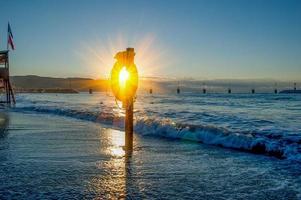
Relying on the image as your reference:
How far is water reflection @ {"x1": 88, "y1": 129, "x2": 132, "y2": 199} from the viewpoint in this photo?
5155mm

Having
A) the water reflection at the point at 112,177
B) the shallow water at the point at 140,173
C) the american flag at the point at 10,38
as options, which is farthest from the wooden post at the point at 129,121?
the american flag at the point at 10,38

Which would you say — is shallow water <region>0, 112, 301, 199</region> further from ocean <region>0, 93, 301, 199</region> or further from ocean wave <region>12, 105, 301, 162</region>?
ocean wave <region>12, 105, 301, 162</region>

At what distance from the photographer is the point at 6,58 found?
34.5m

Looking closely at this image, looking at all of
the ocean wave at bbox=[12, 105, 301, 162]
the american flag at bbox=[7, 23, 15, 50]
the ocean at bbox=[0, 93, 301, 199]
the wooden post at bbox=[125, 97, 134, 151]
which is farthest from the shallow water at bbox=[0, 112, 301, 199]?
the american flag at bbox=[7, 23, 15, 50]

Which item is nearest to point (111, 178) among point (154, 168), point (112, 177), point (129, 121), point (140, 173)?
point (112, 177)

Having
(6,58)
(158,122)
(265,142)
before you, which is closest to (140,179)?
(265,142)

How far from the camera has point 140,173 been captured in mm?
6504

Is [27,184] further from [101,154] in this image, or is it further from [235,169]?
[235,169]

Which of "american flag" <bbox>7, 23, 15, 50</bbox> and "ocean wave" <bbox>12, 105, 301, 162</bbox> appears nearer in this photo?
"ocean wave" <bbox>12, 105, 301, 162</bbox>

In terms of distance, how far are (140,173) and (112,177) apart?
58 cm

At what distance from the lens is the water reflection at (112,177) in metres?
5.16

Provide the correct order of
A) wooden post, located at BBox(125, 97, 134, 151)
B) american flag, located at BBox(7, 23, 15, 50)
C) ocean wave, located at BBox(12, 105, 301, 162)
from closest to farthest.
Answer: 1. ocean wave, located at BBox(12, 105, 301, 162)
2. wooden post, located at BBox(125, 97, 134, 151)
3. american flag, located at BBox(7, 23, 15, 50)

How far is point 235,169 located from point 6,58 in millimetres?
31525

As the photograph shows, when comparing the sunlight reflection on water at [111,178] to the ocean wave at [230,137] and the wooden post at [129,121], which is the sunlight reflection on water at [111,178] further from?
the ocean wave at [230,137]
